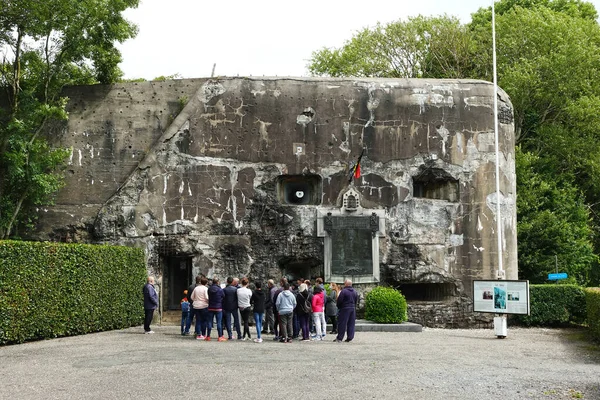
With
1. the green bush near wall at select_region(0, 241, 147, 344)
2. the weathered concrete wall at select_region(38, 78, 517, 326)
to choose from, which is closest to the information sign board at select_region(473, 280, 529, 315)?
the weathered concrete wall at select_region(38, 78, 517, 326)

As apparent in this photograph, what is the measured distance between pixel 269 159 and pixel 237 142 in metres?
1.05

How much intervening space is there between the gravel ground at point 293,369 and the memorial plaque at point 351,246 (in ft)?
16.0

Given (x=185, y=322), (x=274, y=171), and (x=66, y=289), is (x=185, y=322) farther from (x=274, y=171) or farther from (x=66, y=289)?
(x=274, y=171)

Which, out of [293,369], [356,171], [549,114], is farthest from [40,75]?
[549,114]

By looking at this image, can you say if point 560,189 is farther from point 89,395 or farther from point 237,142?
point 89,395

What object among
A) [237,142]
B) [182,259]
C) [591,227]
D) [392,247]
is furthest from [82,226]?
[591,227]

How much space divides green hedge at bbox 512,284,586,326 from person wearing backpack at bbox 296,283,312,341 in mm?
9058

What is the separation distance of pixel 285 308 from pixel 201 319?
199 centimetres

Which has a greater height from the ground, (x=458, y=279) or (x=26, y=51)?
(x=26, y=51)

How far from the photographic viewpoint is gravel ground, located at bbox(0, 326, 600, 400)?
391 inches

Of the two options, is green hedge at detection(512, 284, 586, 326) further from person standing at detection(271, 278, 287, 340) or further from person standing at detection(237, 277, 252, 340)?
person standing at detection(237, 277, 252, 340)

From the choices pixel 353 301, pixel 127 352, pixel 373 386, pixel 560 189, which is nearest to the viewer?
pixel 373 386

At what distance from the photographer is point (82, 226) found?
2212cm

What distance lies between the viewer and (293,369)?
11.8 meters
